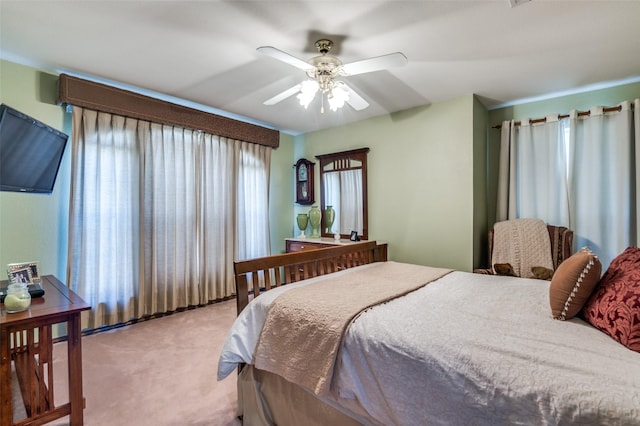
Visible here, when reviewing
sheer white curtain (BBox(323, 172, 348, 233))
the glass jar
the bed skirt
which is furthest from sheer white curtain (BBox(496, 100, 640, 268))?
the glass jar

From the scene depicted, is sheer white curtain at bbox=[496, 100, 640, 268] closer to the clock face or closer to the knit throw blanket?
the knit throw blanket

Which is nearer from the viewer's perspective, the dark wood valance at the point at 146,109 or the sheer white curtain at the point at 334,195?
the dark wood valance at the point at 146,109

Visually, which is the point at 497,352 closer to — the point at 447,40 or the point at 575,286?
the point at 575,286

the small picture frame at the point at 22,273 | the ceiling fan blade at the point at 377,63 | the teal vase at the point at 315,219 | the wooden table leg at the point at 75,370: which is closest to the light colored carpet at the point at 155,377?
the wooden table leg at the point at 75,370

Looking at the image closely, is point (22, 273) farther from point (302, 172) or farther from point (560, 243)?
point (560, 243)

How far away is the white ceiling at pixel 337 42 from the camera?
1.78 meters

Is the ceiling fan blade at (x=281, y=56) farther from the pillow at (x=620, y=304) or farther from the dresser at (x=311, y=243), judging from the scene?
the dresser at (x=311, y=243)

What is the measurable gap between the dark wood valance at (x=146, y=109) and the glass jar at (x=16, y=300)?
1833mm

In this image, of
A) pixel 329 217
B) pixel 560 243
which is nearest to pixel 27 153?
pixel 329 217

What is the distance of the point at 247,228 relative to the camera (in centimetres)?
413

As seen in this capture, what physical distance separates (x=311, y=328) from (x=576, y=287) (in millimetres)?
1251

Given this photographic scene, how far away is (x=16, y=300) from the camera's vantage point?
1.47 m

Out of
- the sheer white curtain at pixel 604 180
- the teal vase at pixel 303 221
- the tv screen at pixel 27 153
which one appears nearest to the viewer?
the tv screen at pixel 27 153

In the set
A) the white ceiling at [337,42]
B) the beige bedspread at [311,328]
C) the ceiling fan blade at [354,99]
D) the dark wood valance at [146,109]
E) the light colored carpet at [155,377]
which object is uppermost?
the white ceiling at [337,42]
